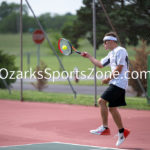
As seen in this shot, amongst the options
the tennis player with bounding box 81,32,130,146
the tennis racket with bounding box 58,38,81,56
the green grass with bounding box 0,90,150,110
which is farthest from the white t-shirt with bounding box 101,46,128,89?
the green grass with bounding box 0,90,150,110

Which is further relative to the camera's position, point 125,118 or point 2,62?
point 2,62

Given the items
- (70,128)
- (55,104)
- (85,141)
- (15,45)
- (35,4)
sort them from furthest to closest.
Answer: (15,45) < (35,4) < (55,104) < (70,128) < (85,141)

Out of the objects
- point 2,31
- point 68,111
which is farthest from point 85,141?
point 2,31

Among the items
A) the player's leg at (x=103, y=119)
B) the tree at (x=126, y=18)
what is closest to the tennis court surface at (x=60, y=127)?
the player's leg at (x=103, y=119)

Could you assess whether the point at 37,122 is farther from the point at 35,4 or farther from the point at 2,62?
the point at 2,62

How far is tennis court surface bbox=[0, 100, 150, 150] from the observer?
23.2 feet

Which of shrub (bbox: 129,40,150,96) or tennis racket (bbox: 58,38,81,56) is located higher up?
tennis racket (bbox: 58,38,81,56)

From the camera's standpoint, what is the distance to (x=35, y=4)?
14.6 metres

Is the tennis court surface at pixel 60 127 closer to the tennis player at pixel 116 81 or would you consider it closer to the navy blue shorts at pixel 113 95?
the tennis player at pixel 116 81

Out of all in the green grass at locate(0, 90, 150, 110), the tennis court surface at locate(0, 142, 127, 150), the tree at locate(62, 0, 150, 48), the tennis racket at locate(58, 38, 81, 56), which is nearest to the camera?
the tennis court surface at locate(0, 142, 127, 150)

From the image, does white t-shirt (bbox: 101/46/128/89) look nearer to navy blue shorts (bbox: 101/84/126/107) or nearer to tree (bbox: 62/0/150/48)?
navy blue shorts (bbox: 101/84/126/107)

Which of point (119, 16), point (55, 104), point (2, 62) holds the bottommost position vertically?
point (55, 104)

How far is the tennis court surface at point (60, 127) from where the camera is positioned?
279 inches

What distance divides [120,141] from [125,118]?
3374mm
